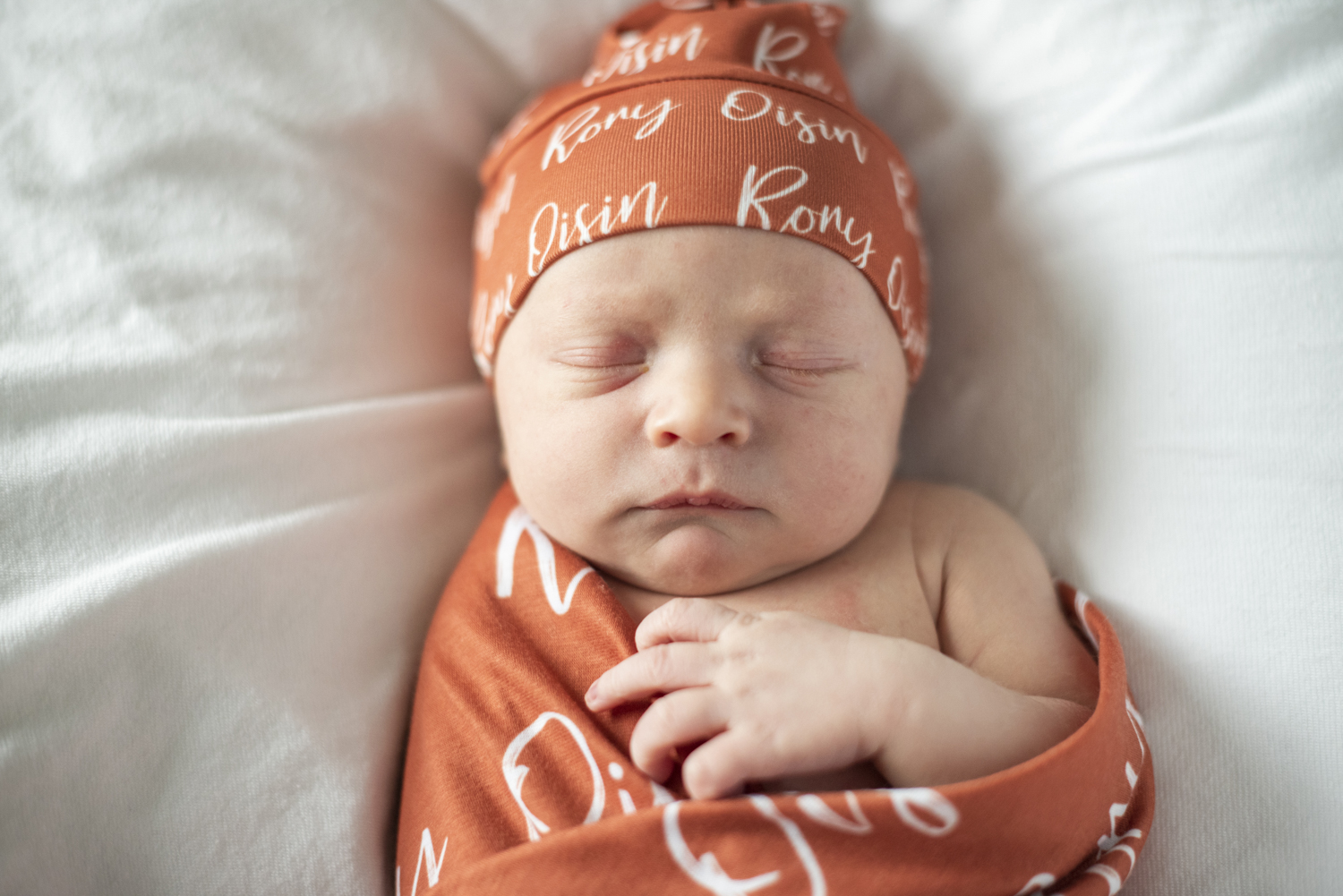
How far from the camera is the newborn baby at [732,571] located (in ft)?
2.68

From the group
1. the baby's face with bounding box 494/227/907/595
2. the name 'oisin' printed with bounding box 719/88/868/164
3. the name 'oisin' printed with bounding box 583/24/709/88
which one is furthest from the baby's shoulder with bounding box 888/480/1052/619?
the name 'oisin' printed with bounding box 583/24/709/88

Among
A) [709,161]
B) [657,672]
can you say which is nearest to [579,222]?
[709,161]

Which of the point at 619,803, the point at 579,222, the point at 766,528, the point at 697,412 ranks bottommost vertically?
the point at 619,803

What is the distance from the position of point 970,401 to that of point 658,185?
0.58 meters

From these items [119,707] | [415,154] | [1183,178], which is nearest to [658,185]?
[415,154]

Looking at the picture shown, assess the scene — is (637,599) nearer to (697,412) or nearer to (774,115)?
(697,412)

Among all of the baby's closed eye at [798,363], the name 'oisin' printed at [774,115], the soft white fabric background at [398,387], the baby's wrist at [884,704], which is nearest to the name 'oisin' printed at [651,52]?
the name 'oisin' printed at [774,115]

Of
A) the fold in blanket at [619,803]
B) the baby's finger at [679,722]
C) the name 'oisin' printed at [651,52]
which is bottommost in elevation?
the fold in blanket at [619,803]

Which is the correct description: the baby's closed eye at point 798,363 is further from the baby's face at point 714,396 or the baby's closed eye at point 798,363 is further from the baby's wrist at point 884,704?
the baby's wrist at point 884,704

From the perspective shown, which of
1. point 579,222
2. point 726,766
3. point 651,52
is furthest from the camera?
point 651,52

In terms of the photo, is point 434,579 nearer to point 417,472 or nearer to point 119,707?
point 417,472

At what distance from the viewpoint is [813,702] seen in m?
0.84

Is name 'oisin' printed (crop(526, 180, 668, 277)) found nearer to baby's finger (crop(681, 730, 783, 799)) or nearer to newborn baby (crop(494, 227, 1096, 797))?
newborn baby (crop(494, 227, 1096, 797))

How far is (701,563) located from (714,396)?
0.20 m
